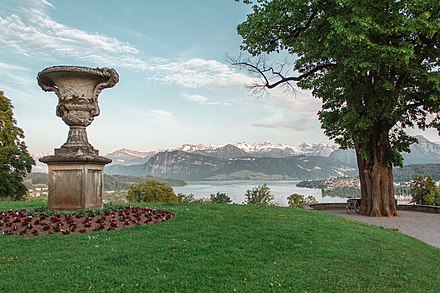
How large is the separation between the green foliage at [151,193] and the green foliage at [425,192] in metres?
21.6

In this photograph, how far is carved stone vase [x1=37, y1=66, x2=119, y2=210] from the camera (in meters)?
9.18

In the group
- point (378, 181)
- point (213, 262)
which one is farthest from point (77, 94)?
point (378, 181)

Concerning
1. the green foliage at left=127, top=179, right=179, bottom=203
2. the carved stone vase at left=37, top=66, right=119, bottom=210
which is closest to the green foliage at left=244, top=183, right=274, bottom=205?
the green foliage at left=127, top=179, right=179, bottom=203

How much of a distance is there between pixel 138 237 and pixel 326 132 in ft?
46.8

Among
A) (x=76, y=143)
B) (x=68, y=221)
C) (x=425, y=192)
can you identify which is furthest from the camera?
(x=425, y=192)

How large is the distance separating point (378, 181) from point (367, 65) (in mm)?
6818

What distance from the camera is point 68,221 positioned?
803 cm

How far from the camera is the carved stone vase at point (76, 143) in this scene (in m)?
9.18

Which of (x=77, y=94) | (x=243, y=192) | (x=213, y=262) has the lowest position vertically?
(x=243, y=192)

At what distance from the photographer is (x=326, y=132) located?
62.5 ft

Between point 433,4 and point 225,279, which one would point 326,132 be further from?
point 225,279

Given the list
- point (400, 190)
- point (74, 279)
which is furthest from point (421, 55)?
point (400, 190)

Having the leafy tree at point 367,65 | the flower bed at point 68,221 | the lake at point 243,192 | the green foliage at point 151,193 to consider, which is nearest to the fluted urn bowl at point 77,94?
the flower bed at point 68,221

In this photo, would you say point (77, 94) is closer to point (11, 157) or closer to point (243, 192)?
point (11, 157)
